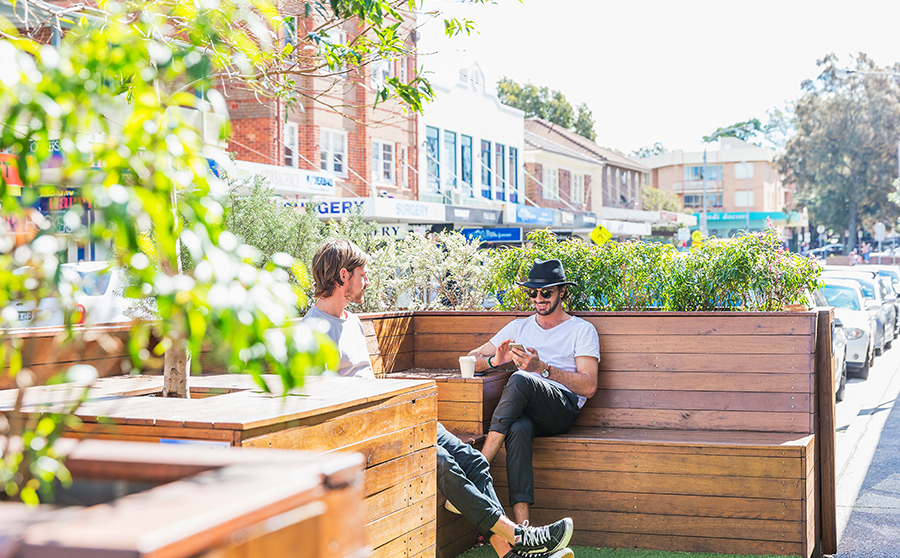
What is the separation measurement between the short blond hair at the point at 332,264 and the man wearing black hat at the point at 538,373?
47.3 inches

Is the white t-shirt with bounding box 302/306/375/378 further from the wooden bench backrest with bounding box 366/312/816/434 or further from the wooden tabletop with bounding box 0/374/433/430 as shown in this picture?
the wooden bench backrest with bounding box 366/312/816/434

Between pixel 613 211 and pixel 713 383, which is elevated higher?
pixel 613 211

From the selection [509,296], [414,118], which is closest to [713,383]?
[509,296]

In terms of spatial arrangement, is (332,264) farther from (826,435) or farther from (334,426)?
(826,435)

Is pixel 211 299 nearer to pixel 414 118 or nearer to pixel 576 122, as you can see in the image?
pixel 414 118

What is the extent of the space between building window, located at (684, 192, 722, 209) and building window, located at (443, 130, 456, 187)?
56202mm

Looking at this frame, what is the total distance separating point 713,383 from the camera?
5523 millimetres

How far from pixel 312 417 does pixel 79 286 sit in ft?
5.34

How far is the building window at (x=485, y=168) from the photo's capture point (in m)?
35.2

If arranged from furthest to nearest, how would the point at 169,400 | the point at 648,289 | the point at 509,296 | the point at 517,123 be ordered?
1. the point at 517,123
2. the point at 509,296
3. the point at 648,289
4. the point at 169,400

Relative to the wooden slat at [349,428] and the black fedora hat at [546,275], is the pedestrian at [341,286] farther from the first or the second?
the black fedora hat at [546,275]

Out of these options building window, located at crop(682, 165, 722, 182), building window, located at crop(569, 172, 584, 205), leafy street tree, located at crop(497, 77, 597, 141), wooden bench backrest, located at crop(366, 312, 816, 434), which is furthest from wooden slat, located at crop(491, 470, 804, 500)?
building window, located at crop(682, 165, 722, 182)

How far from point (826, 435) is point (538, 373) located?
1.77m

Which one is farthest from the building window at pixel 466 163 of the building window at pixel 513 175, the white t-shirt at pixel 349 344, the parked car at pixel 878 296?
the white t-shirt at pixel 349 344
